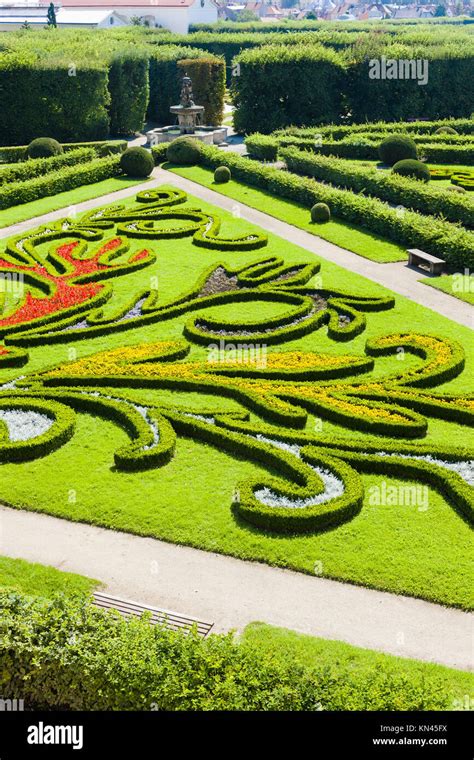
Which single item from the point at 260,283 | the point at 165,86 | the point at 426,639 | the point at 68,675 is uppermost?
the point at 165,86

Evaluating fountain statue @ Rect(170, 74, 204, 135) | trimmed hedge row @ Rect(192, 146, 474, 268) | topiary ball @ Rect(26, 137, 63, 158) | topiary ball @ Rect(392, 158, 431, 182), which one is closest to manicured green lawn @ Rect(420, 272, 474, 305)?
trimmed hedge row @ Rect(192, 146, 474, 268)

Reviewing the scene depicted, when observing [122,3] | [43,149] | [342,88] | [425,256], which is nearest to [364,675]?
[425,256]

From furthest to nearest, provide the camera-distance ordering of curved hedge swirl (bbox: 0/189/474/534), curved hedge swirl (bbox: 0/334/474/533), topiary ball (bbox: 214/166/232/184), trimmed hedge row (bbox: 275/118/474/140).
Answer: trimmed hedge row (bbox: 275/118/474/140)
topiary ball (bbox: 214/166/232/184)
curved hedge swirl (bbox: 0/189/474/534)
curved hedge swirl (bbox: 0/334/474/533)

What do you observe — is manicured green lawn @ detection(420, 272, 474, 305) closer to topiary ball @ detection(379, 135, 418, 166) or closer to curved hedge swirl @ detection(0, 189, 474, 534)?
curved hedge swirl @ detection(0, 189, 474, 534)

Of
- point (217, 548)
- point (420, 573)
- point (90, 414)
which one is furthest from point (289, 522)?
point (90, 414)

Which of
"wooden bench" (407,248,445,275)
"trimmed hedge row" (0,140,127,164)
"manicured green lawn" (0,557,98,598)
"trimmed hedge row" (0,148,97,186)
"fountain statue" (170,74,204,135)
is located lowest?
"manicured green lawn" (0,557,98,598)

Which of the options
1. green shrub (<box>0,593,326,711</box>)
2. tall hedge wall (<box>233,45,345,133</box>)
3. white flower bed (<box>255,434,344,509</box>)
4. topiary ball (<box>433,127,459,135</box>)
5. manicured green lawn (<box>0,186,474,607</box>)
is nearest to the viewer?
green shrub (<box>0,593,326,711</box>)

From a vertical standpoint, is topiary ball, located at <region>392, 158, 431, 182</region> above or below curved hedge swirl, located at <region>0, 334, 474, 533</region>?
above

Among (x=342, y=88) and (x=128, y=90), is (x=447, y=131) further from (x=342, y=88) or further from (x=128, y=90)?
(x=128, y=90)

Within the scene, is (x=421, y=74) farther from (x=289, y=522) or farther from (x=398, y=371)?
(x=289, y=522)
